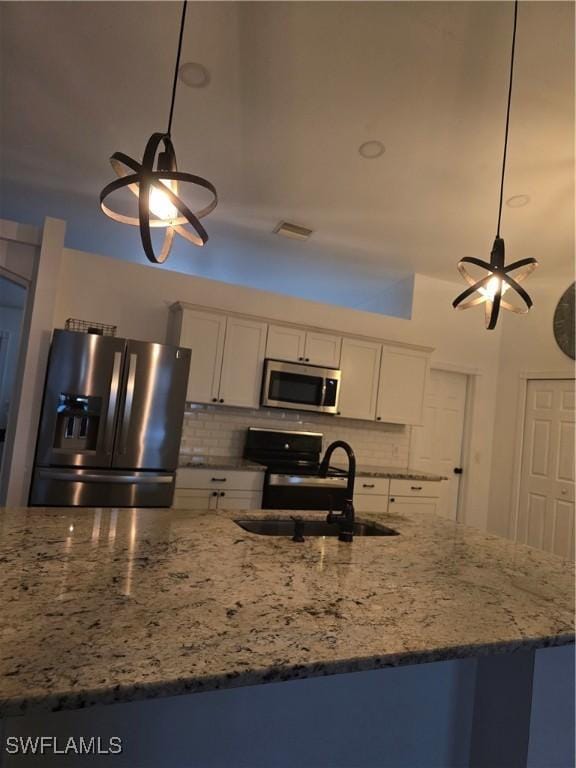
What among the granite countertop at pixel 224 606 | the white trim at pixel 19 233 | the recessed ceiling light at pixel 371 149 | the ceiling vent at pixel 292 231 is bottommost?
the granite countertop at pixel 224 606

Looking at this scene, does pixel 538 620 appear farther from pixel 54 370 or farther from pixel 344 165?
pixel 54 370

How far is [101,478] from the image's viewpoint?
2.93 m

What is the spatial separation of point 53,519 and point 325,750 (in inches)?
42.9

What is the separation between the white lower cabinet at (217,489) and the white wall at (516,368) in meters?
2.85

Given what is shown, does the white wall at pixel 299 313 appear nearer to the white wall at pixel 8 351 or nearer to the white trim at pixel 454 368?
the white trim at pixel 454 368

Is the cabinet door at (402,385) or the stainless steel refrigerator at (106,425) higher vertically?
the cabinet door at (402,385)

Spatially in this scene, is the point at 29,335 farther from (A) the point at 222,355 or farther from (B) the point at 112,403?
(A) the point at 222,355

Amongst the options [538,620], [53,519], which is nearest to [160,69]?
[53,519]

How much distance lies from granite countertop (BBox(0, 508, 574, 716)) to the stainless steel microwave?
2.30 metres

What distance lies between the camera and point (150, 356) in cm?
310

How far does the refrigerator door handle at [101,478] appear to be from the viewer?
2.85m

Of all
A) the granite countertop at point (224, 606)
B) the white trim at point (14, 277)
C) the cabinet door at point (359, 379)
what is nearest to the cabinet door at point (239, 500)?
the cabinet door at point (359, 379)

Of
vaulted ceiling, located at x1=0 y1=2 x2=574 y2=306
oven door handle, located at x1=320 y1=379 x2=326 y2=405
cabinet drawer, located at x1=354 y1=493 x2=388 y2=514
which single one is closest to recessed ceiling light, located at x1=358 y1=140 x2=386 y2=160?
vaulted ceiling, located at x1=0 y1=2 x2=574 y2=306

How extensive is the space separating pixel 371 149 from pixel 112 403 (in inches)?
90.3
